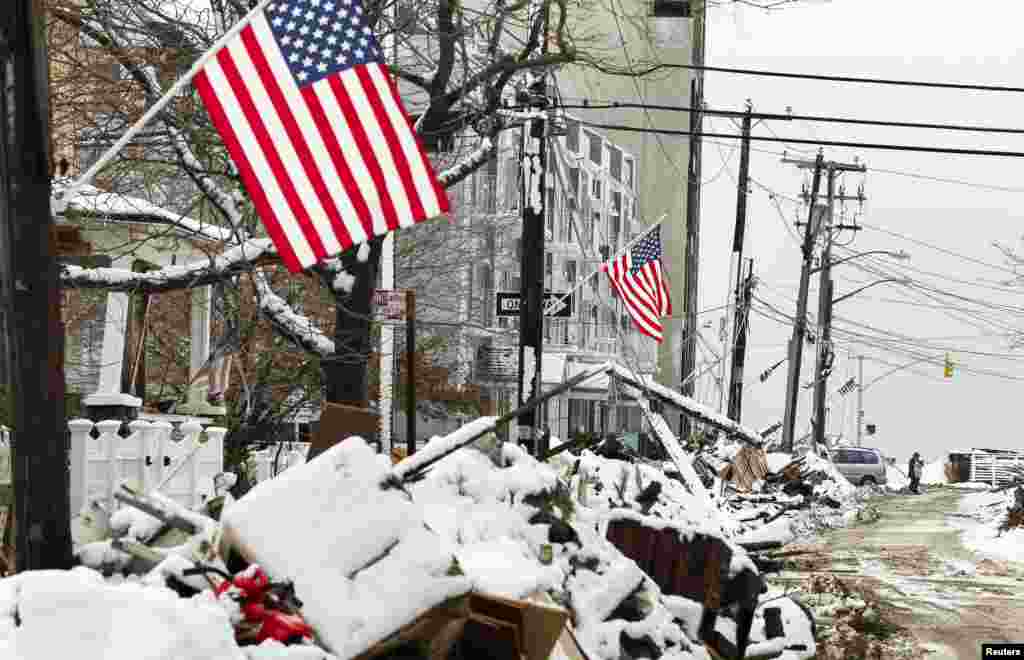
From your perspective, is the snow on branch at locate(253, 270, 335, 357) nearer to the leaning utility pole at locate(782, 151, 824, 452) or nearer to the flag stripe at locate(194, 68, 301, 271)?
the flag stripe at locate(194, 68, 301, 271)

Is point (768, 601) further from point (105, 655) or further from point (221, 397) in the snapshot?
point (221, 397)

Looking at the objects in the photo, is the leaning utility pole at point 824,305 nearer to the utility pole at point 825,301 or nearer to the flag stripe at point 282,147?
the utility pole at point 825,301

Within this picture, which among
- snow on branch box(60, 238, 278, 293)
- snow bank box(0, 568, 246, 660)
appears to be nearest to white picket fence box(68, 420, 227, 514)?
snow on branch box(60, 238, 278, 293)

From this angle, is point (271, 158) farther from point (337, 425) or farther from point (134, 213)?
point (134, 213)

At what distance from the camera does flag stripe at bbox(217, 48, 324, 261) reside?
9.88m

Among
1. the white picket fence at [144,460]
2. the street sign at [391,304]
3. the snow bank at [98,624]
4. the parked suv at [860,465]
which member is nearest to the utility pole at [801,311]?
the parked suv at [860,465]

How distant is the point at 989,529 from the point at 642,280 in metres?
7.55

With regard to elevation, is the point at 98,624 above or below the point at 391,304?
below

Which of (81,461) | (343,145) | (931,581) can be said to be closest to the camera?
(343,145)

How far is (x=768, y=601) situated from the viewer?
12.4 m

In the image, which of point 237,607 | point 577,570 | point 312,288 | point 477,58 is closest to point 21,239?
point 237,607

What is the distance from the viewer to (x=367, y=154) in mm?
10539

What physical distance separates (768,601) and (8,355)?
6.58 metres

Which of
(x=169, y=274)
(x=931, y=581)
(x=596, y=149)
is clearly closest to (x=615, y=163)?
(x=596, y=149)
